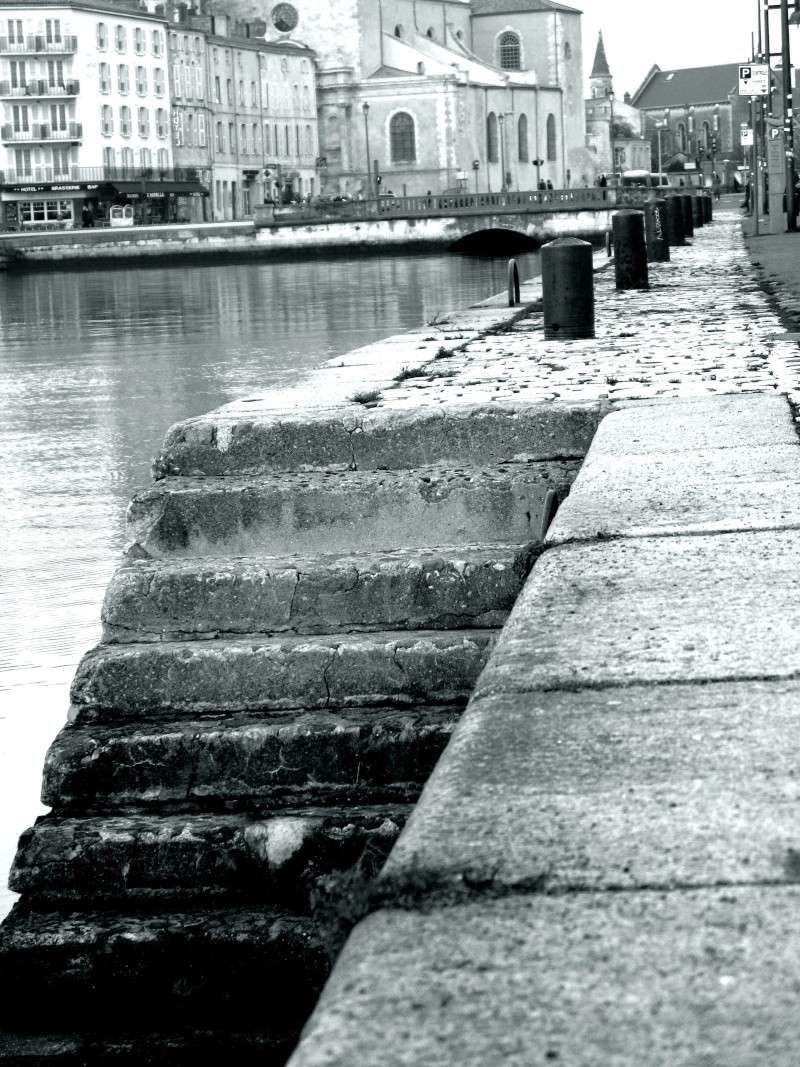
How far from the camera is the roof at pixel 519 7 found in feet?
385

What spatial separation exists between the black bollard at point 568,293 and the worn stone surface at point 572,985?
8.14 meters

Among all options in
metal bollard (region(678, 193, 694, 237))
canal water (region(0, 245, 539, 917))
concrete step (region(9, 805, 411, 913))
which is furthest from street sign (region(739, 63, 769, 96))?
concrete step (region(9, 805, 411, 913))

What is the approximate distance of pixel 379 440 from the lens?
5.62 meters

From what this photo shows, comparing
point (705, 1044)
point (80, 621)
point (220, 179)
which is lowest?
point (80, 621)

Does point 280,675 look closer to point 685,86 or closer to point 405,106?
point 405,106

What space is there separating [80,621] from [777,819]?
6230mm

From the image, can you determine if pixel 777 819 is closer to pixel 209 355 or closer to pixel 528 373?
pixel 528 373

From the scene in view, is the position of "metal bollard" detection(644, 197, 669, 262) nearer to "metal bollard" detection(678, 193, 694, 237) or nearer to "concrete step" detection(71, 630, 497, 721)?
"metal bollard" detection(678, 193, 694, 237)

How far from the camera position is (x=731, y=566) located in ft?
10.6

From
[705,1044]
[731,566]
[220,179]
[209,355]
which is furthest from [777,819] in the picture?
[220,179]

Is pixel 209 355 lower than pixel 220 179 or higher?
lower

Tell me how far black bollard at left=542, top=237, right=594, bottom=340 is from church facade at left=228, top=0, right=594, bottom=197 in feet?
301

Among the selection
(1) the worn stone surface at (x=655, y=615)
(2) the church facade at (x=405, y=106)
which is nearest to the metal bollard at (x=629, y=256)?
(1) the worn stone surface at (x=655, y=615)

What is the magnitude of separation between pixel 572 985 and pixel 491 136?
356 feet
